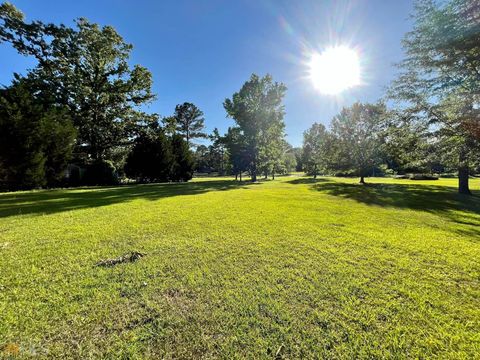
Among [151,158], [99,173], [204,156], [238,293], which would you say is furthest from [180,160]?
[204,156]

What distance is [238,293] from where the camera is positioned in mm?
2775

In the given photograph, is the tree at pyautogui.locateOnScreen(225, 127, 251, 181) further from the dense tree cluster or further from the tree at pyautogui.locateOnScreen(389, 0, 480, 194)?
the tree at pyautogui.locateOnScreen(389, 0, 480, 194)

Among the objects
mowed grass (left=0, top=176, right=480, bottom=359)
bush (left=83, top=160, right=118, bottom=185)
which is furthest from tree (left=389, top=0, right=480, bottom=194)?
bush (left=83, top=160, right=118, bottom=185)

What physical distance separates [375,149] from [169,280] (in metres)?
24.9

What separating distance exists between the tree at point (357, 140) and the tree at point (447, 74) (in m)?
8.60

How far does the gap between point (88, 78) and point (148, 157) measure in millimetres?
10160

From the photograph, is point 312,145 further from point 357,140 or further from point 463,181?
point 463,181

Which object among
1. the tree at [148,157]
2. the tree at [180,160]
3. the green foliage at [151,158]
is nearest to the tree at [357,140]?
the tree at [180,160]

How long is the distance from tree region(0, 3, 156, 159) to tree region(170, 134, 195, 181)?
13.6 ft

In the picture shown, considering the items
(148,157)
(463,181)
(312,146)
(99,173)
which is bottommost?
(463,181)

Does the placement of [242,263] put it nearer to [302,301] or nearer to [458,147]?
[302,301]

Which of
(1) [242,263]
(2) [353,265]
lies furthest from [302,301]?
(2) [353,265]

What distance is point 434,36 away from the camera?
973cm

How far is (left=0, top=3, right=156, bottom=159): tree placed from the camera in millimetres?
19875
